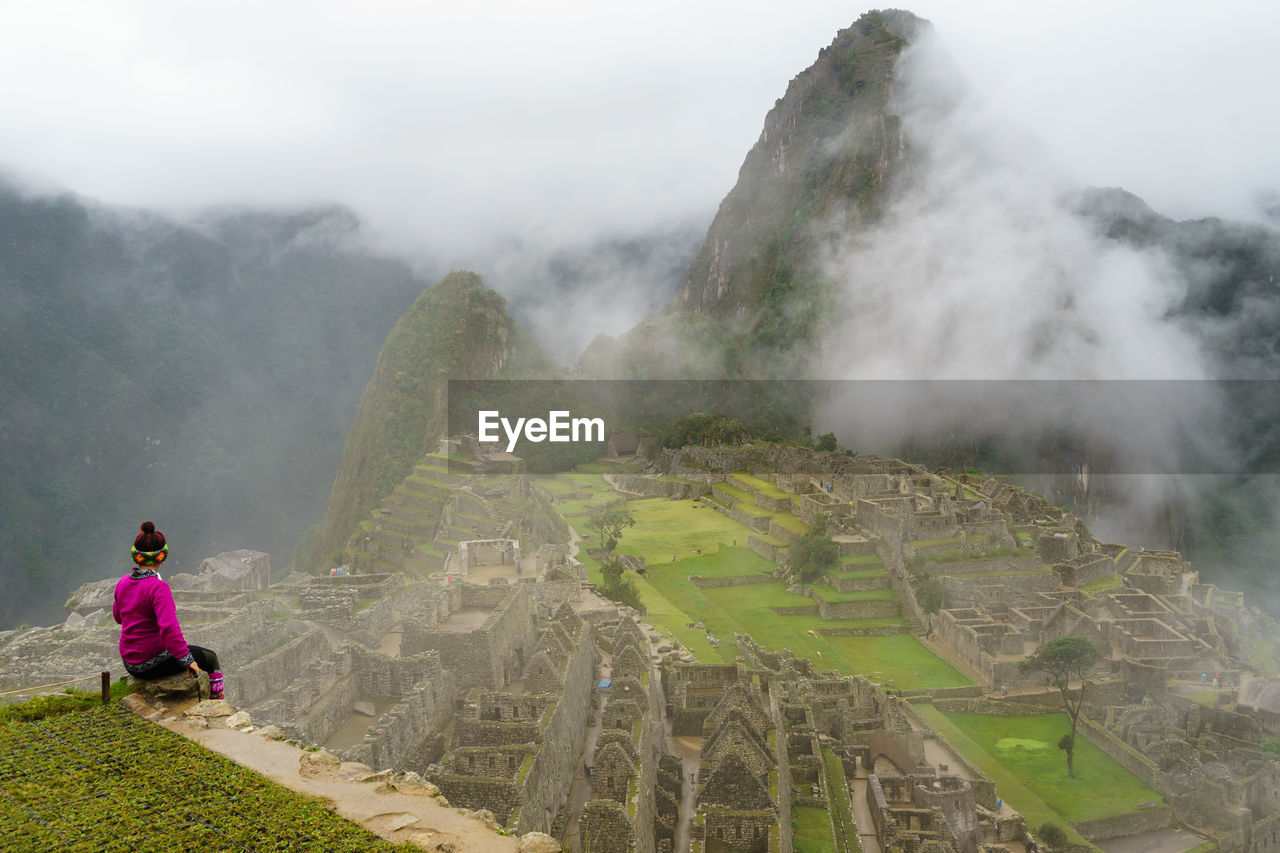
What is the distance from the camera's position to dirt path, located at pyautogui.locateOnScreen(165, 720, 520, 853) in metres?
5.36

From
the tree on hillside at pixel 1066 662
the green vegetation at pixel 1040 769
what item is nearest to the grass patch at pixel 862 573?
the tree on hillside at pixel 1066 662

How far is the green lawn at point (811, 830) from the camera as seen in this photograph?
540 inches

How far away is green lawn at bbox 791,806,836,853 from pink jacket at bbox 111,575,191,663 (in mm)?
10205

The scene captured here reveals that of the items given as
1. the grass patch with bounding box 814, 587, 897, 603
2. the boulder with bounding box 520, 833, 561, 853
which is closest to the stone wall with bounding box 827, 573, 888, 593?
the grass patch with bounding box 814, 587, 897, 603

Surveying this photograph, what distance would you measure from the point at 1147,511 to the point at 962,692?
62696mm

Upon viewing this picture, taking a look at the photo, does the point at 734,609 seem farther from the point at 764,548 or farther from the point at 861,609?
the point at 764,548

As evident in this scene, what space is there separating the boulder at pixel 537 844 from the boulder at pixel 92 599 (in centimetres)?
1466

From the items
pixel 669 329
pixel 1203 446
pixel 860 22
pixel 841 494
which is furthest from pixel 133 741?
pixel 860 22

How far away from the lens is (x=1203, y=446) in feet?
267

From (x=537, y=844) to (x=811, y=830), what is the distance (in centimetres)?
1047

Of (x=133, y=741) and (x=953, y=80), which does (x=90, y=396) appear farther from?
(x=953, y=80)

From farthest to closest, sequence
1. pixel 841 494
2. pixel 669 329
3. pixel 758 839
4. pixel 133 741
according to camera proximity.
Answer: pixel 669 329 < pixel 841 494 < pixel 758 839 < pixel 133 741

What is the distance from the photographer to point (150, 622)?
679 cm

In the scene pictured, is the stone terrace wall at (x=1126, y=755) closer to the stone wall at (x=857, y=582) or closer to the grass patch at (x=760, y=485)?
the stone wall at (x=857, y=582)
